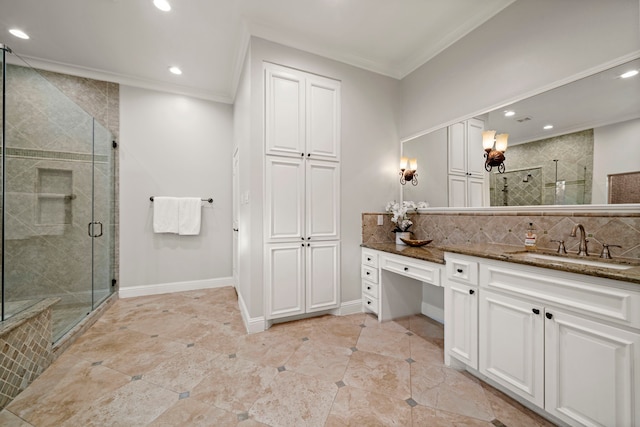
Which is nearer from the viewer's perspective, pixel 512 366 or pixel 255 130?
pixel 512 366

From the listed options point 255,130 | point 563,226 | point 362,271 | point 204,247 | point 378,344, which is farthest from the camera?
point 204,247

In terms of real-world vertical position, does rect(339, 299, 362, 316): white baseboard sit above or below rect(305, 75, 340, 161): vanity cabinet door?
below

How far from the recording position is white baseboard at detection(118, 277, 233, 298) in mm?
3268

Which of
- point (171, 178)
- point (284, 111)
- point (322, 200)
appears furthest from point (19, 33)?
point (322, 200)

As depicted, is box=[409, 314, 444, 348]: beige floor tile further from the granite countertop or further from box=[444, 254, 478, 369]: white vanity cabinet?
the granite countertop

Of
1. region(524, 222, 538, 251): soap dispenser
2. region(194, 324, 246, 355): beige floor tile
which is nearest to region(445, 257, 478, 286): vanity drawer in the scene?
region(524, 222, 538, 251): soap dispenser

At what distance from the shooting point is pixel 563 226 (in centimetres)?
171

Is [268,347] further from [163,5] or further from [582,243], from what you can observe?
[163,5]

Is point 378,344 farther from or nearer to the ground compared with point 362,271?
nearer to the ground

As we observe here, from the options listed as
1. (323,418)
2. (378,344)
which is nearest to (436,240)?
(378,344)

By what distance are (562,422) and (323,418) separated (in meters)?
1.25

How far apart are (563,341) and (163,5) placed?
3.65m

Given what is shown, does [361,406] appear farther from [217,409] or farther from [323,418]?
[217,409]

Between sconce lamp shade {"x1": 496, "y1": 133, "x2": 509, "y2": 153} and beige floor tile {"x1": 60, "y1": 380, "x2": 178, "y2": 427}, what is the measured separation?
3021 mm
